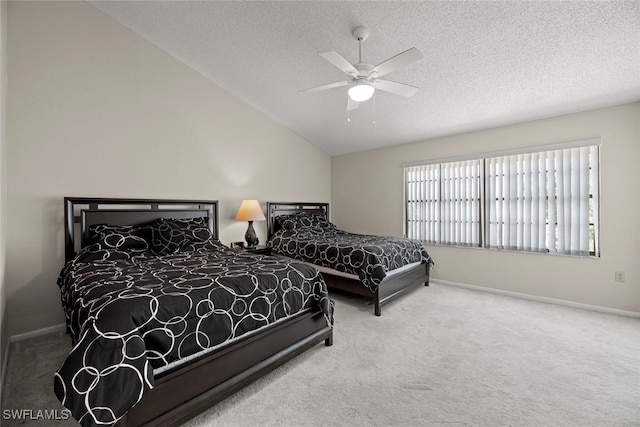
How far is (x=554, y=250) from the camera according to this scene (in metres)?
3.51

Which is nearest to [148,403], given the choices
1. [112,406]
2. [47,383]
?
[112,406]

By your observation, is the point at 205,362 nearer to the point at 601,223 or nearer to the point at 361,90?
the point at 361,90

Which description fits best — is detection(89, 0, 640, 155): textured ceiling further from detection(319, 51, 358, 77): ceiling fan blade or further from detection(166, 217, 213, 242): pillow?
detection(166, 217, 213, 242): pillow

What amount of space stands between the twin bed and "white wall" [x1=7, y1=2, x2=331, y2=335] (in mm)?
261

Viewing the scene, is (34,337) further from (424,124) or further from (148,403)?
(424,124)

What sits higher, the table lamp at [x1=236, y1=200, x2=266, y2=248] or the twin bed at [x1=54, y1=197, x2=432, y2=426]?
the table lamp at [x1=236, y1=200, x2=266, y2=248]

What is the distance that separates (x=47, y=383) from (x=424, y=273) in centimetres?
408

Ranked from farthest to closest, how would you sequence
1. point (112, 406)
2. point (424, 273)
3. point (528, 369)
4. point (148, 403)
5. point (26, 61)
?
point (424, 273) < point (26, 61) < point (528, 369) < point (148, 403) < point (112, 406)

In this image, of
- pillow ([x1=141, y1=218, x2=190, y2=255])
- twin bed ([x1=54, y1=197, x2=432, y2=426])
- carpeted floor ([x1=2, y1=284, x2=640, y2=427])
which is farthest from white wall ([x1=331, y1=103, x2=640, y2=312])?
pillow ([x1=141, y1=218, x2=190, y2=255])

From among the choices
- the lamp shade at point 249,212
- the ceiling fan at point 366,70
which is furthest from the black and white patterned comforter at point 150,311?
the ceiling fan at point 366,70

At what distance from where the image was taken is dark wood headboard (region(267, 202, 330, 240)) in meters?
4.75

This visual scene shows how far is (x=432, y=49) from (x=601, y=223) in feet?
9.17

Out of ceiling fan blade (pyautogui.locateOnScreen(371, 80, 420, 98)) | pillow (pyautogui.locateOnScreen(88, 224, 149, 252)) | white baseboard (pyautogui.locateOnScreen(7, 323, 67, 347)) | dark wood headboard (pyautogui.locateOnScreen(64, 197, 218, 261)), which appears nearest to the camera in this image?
ceiling fan blade (pyautogui.locateOnScreen(371, 80, 420, 98))

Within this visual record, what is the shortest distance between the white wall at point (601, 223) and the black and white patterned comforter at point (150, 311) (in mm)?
2840
